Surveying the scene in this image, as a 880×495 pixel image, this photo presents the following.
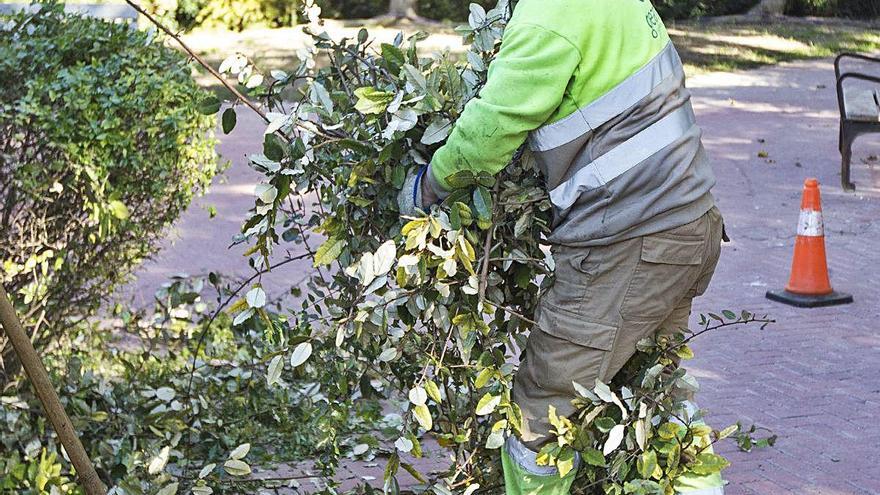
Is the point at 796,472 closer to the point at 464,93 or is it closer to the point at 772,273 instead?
the point at 464,93

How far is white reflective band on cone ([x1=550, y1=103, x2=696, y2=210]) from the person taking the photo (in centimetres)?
298

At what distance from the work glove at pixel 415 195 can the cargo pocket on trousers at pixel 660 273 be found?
57 cm

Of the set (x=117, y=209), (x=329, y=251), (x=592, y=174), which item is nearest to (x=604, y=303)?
(x=592, y=174)

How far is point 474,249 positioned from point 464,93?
1.42 feet

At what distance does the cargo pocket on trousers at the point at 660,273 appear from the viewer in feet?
10.1

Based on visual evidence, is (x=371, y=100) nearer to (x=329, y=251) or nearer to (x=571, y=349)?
(x=329, y=251)

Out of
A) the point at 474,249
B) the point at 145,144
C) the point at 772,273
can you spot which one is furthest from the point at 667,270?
the point at 772,273

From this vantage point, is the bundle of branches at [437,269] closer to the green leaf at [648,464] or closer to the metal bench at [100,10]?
the green leaf at [648,464]

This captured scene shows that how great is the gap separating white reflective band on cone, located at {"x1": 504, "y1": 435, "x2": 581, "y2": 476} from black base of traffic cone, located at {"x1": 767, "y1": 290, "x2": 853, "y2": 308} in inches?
144

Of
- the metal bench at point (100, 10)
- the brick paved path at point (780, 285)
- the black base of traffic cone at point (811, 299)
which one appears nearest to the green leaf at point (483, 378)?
the brick paved path at point (780, 285)

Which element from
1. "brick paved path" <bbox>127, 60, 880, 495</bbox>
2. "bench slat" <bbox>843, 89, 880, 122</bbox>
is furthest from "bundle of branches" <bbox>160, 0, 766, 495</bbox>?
"bench slat" <bbox>843, 89, 880, 122</bbox>

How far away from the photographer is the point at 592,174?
298 cm

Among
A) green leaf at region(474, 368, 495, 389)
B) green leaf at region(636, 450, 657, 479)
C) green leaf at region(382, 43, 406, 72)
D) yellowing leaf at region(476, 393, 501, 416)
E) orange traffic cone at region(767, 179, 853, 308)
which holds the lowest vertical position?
orange traffic cone at region(767, 179, 853, 308)

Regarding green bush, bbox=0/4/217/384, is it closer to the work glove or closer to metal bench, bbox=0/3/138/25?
metal bench, bbox=0/3/138/25
